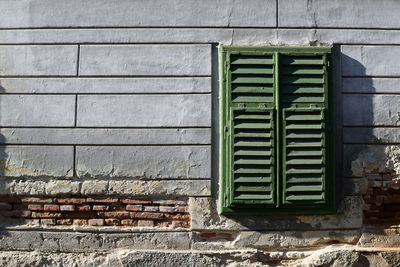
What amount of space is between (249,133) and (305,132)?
0.46m

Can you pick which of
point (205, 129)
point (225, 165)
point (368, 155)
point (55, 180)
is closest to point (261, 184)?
point (225, 165)

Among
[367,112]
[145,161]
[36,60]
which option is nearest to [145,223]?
[145,161]

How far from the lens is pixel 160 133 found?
4266 millimetres

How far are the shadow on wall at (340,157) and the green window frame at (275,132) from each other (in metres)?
0.08

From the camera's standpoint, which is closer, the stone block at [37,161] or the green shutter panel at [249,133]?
the green shutter panel at [249,133]

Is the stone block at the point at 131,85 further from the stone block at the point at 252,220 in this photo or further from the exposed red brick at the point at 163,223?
the exposed red brick at the point at 163,223

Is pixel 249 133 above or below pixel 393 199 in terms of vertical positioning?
above

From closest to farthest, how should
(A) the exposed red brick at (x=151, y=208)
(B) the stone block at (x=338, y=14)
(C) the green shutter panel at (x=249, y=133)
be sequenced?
(C) the green shutter panel at (x=249, y=133)
(A) the exposed red brick at (x=151, y=208)
(B) the stone block at (x=338, y=14)

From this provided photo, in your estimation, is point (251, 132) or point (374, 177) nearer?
point (251, 132)

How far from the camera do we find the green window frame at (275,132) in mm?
4168

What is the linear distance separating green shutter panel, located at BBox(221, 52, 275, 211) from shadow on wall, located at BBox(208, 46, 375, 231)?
0.42 feet

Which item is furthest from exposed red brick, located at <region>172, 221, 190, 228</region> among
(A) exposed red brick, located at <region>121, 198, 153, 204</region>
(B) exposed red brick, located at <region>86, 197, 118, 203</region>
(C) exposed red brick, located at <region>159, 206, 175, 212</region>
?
(B) exposed red brick, located at <region>86, 197, 118, 203</region>

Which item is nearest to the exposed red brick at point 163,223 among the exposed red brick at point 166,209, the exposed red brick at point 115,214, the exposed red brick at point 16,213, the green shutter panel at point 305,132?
the exposed red brick at point 166,209

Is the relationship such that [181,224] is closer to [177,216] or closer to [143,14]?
[177,216]
